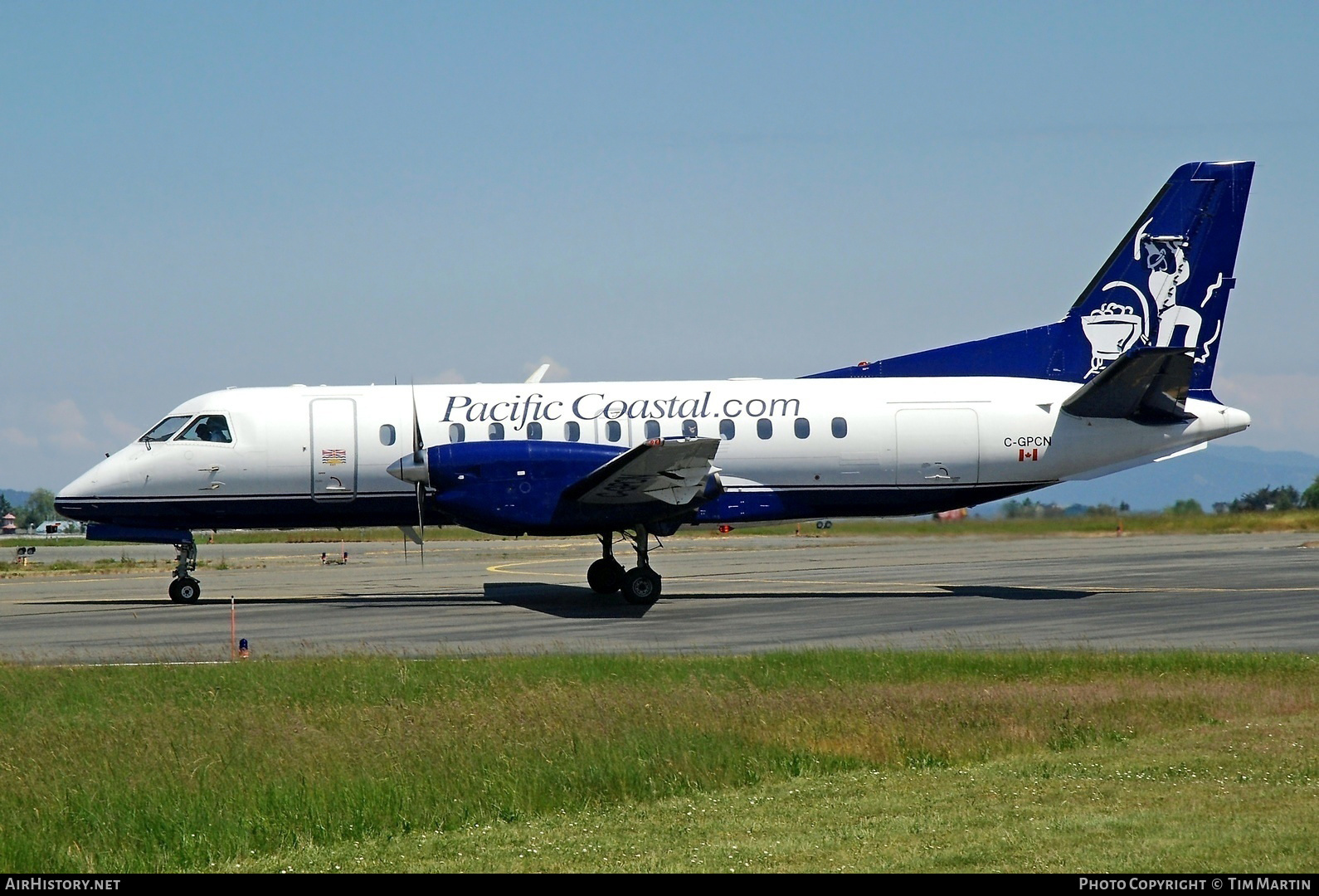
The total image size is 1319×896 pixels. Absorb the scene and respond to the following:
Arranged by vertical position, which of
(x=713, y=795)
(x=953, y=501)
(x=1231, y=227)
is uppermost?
(x=1231, y=227)

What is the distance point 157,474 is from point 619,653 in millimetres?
12538

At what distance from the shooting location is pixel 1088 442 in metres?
25.3

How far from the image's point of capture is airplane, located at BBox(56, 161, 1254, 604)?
82.2ft

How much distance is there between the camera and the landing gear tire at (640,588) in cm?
2375

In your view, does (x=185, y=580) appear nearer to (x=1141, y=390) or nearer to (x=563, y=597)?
(x=563, y=597)

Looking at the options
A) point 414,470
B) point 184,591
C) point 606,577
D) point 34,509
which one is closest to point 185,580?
point 184,591

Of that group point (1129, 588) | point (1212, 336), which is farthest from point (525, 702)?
point (1212, 336)

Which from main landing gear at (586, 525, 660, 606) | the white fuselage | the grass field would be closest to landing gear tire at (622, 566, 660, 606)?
main landing gear at (586, 525, 660, 606)

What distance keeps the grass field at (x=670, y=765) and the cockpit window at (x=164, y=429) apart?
10.0 metres

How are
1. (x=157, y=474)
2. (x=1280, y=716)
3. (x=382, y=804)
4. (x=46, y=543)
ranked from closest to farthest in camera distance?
(x=382, y=804) → (x=1280, y=716) → (x=157, y=474) → (x=46, y=543)

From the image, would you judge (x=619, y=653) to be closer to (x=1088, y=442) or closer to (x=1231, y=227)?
(x=1088, y=442)

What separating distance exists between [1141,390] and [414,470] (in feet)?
45.8

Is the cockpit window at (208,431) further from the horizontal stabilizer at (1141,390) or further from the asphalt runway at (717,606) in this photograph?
the horizontal stabilizer at (1141,390)

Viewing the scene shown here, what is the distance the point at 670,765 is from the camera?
35.1 ft
